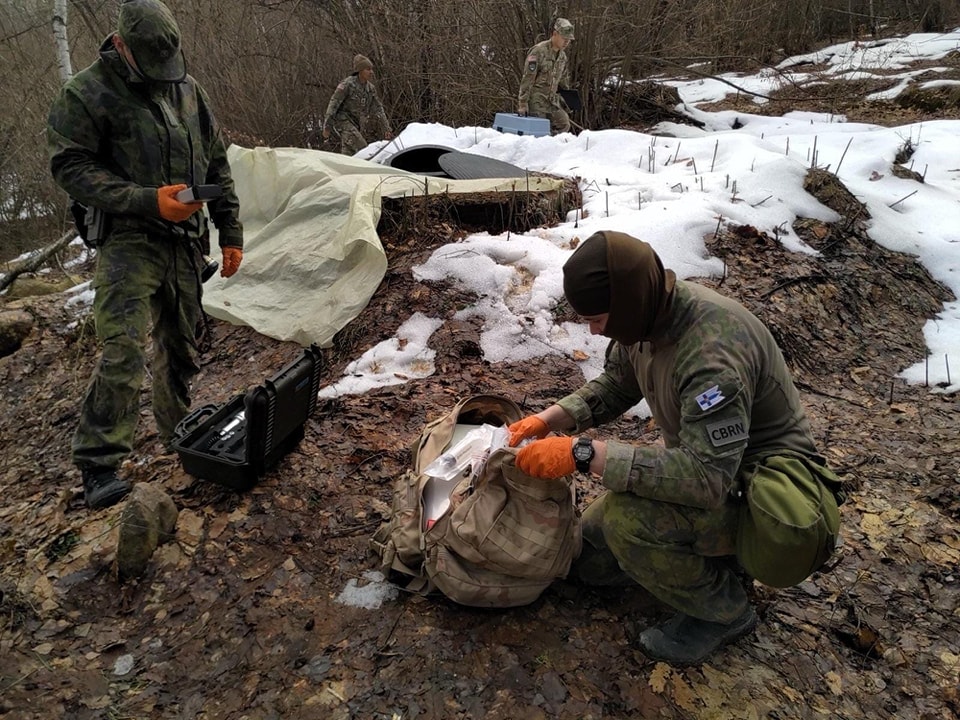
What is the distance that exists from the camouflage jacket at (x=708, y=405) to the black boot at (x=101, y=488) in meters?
2.26

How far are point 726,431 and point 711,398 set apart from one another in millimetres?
102

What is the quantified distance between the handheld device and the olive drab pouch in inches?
95.5

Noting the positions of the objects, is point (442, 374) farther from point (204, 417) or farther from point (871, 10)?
point (871, 10)

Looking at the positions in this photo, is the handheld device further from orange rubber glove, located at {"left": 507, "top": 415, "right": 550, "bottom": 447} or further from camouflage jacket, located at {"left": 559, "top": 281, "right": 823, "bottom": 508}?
camouflage jacket, located at {"left": 559, "top": 281, "right": 823, "bottom": 508}

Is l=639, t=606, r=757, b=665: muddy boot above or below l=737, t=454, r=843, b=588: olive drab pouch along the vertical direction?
below

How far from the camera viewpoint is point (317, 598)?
7.52ft

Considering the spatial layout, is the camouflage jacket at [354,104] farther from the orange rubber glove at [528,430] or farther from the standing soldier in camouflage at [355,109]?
the orange rubber glove at [528,430]

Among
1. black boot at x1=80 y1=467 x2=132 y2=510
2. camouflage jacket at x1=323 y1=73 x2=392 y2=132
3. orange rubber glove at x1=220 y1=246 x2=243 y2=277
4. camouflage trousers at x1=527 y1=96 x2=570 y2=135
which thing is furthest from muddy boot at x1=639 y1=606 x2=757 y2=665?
camouflage jacket at x1=323 y1=73 x2=392 y2=132

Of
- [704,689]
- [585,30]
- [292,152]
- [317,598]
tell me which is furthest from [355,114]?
[704,689]

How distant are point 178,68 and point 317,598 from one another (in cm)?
231

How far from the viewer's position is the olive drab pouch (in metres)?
1.67

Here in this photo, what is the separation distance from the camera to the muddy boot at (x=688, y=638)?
194cm

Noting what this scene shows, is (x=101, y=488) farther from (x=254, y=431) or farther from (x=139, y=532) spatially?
(x=254, y=431)

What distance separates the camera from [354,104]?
895 centimetres
